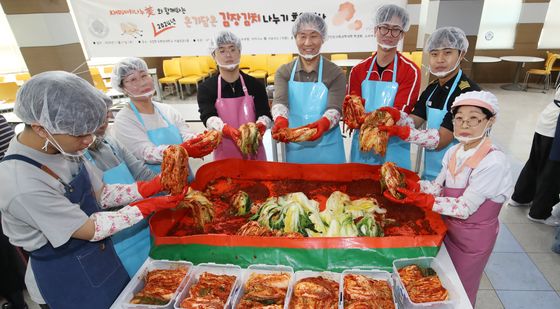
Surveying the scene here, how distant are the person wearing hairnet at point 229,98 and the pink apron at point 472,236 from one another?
1.79m

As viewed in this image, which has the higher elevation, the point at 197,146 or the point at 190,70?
the point at 197,146

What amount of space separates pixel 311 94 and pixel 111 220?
2.18 meters

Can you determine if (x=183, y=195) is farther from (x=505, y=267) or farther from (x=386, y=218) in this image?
(x=505, y=267)

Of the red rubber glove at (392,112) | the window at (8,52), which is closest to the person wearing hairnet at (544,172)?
the red rubber glove at (392,112)

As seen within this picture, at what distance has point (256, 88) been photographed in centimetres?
331

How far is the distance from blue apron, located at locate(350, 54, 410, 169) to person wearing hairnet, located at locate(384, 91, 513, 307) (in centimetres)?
99

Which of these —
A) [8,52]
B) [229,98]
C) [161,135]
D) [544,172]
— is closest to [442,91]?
[229,98]

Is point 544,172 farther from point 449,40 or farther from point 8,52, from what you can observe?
point 8,52

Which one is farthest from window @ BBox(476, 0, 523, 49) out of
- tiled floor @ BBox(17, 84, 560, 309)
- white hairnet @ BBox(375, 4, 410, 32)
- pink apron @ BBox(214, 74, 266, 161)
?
pink apron @ BBox(214, 74, 266, 161)

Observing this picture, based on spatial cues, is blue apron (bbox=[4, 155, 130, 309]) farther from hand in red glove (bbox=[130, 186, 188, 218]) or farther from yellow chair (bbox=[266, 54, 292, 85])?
yellow chair (bbox=[266, 54, 292, 85])

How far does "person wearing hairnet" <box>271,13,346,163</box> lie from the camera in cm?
302

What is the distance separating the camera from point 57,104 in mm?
1492

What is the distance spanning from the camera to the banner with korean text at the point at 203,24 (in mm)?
4887

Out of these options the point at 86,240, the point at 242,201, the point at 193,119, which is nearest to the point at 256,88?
the point at 242,201
